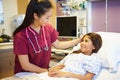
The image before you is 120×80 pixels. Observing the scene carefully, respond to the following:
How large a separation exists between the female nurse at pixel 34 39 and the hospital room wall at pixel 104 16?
4.58 ft

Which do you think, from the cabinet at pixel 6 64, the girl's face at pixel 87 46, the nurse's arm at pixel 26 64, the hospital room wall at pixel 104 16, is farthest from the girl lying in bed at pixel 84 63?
the cabinet at pixel 6 64

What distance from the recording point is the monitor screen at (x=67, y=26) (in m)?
2.53

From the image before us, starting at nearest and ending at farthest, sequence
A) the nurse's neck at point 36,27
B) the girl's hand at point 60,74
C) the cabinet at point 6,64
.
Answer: the girl's hand at point 60,74
the nurse's neck at point 36,27
the cabinet at point 6,64

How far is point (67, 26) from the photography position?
262 cm

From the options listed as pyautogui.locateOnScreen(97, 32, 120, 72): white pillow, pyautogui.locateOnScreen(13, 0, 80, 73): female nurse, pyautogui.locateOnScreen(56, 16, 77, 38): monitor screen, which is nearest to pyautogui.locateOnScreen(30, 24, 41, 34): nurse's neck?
pyautogui.locateOnScreen(13, 0, 80, 73): female nurse

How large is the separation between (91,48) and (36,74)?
522mm

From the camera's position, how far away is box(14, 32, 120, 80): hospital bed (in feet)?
4.56

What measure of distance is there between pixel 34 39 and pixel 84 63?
0.46 m

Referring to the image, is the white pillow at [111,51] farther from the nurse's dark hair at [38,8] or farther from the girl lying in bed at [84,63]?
the nurse's dark hair at [38,8]

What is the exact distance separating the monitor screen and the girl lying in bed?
921mm

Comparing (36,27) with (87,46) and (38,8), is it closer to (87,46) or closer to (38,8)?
(38,8)

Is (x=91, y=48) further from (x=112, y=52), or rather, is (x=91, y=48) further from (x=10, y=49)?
(x=10, y=49)

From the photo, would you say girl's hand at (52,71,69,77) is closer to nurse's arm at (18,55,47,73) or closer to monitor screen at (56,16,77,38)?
nurse's arm at (18,55,47,73)

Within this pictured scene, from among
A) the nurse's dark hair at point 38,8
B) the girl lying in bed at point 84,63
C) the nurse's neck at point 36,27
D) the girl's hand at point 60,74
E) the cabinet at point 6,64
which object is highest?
the nurse's dark hair at point 38,8
